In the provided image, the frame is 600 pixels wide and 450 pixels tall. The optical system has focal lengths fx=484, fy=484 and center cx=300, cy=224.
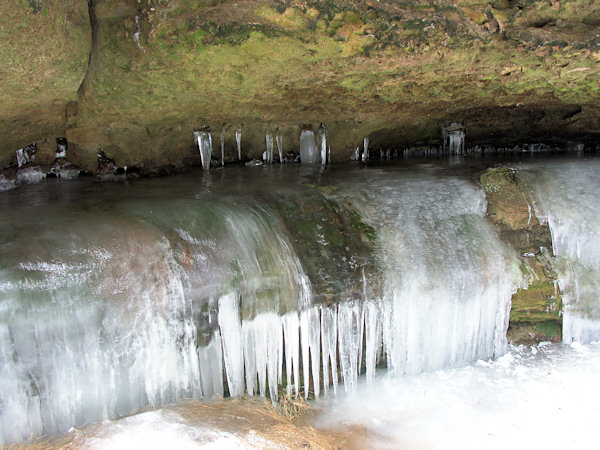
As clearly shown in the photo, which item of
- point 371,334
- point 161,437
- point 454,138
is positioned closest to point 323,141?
point 454,138

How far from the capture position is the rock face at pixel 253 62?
360cm

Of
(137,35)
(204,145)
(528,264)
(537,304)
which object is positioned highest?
(137,35)

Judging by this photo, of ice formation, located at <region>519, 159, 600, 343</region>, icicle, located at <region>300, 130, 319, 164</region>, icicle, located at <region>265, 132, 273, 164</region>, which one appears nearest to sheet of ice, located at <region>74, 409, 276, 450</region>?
ice formation, located at <region>519, 159, 600, 343</region>

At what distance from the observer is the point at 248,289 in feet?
12.0

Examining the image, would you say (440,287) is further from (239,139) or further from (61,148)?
(61,148)

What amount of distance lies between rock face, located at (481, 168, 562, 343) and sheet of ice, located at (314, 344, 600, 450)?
26 centimetres

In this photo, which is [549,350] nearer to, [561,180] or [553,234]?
[553,234]

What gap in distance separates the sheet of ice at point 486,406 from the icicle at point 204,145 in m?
4.04

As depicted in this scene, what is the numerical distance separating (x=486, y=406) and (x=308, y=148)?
477 cm

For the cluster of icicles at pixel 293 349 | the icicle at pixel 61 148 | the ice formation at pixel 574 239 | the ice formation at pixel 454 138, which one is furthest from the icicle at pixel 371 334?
the ice formation at pixel 454 138

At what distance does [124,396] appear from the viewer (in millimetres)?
3223

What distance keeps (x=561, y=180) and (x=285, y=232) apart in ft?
10.7

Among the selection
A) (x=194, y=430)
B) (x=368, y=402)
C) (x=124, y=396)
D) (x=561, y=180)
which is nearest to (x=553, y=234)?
(x=561, y=180)

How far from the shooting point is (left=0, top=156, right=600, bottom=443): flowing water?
10.2 ft
